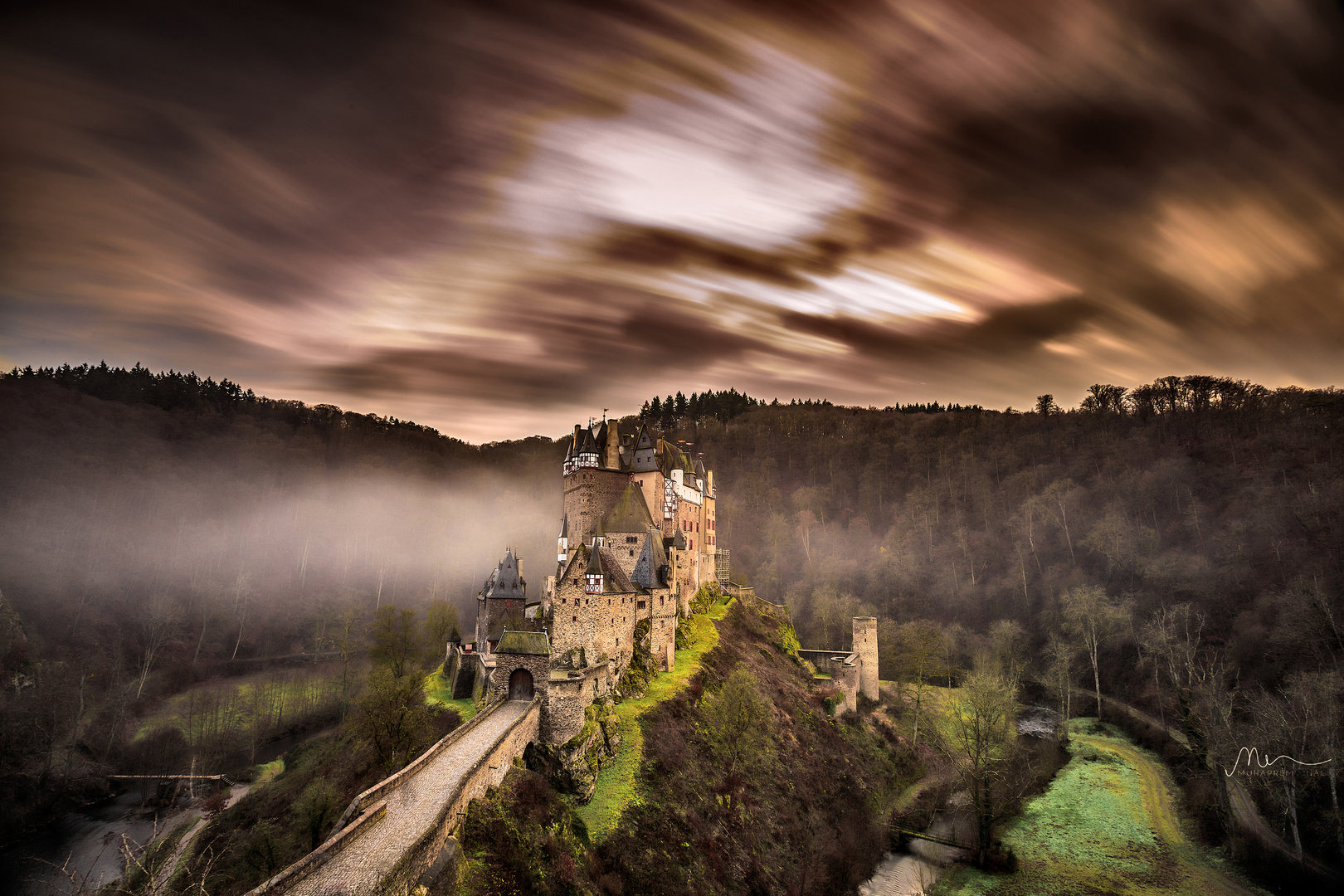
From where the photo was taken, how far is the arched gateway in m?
27.5

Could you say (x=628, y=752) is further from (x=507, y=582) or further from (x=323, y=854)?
(x=507, y=582)

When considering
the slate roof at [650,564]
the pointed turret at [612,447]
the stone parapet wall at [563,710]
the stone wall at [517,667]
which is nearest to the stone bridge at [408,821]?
the stone parapet wall at [563,710]

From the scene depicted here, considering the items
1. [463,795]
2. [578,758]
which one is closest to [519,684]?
[578,758]

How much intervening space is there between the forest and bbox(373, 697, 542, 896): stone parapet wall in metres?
27.5

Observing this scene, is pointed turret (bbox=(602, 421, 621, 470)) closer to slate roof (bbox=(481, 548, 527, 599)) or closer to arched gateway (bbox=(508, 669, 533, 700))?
slate roof (bbox=(481, 548, 527, 599))

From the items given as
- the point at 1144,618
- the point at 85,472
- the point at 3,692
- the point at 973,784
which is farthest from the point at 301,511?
the point at 1144,618

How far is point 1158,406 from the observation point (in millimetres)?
88562

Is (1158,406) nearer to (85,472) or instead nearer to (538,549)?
(538,549)

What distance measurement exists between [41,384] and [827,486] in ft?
371

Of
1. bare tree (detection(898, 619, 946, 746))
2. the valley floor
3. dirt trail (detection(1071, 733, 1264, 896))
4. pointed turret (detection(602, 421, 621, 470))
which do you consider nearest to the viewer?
the valley floor

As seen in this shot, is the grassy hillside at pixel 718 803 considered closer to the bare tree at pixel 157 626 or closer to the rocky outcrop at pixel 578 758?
the rocky outcrop at pixel 578 758

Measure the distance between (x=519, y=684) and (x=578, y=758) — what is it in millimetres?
4628

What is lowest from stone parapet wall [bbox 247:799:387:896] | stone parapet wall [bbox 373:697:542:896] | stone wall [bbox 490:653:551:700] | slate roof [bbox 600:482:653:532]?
stone parapet wall [bbox 373:697:542:896]
